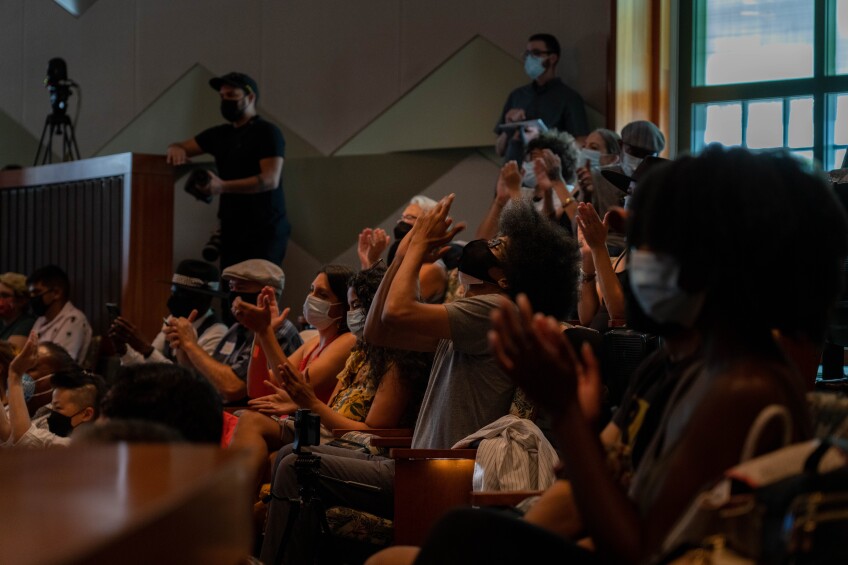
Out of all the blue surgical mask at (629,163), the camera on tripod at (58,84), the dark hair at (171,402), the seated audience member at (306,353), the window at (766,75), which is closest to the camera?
the dark hair at (171,402)

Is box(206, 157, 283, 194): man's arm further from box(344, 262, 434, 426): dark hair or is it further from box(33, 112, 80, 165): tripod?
box(344, 262, 434, 426): dark hair

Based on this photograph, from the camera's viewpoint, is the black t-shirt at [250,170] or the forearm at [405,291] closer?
the forearm at [405,291]

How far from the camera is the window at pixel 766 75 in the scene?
19.2ft

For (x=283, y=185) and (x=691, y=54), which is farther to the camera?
(x=283, y=185)

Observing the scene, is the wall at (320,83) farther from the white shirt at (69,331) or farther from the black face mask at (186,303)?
the black face mask at (186,303)

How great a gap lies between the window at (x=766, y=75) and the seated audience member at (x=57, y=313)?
11.8ft

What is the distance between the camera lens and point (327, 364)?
13.8 ft

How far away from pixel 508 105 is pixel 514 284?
3.28 metres

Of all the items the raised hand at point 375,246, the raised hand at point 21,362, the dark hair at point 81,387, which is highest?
the raised hand at point 375,246

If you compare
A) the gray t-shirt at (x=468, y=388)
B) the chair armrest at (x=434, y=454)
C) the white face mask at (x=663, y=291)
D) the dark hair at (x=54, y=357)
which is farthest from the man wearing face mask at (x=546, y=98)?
the white face mask at (x=663, y=291)

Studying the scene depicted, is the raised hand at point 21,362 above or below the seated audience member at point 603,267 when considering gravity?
below

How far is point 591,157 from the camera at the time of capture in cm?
Answer: 520

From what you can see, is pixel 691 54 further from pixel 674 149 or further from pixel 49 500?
pixel 49 500

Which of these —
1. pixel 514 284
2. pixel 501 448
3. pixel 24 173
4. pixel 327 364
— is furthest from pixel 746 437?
pixel 24 173
